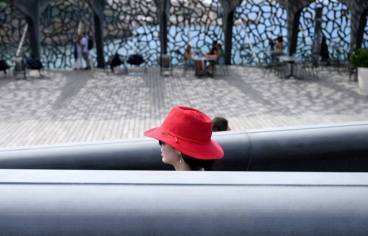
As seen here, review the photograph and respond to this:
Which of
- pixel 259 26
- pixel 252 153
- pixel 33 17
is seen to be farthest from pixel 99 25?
pixel 252 153

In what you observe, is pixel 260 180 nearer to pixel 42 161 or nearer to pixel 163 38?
pixel 42 161

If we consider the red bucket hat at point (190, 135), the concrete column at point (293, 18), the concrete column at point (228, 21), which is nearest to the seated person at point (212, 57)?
the concrete column at point (228, 21)

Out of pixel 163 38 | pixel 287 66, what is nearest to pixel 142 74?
pixel 163 38

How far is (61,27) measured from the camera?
18156 mm

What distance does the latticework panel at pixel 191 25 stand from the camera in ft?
59.7

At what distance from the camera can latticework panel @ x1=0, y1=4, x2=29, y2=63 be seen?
17672 millimetres

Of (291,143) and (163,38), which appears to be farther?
(163,38)

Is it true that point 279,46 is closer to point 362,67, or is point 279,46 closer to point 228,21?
point 228,21

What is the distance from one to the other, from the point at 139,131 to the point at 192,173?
797 centimetres

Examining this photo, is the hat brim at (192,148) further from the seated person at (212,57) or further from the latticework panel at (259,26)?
the latticework panel at (259,26)

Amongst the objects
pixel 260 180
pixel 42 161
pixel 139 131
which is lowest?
pixel 139 131

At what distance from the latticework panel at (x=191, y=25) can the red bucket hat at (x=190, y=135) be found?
16025mm

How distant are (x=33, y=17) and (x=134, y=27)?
11.5 ft

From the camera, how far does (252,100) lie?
12461mm
